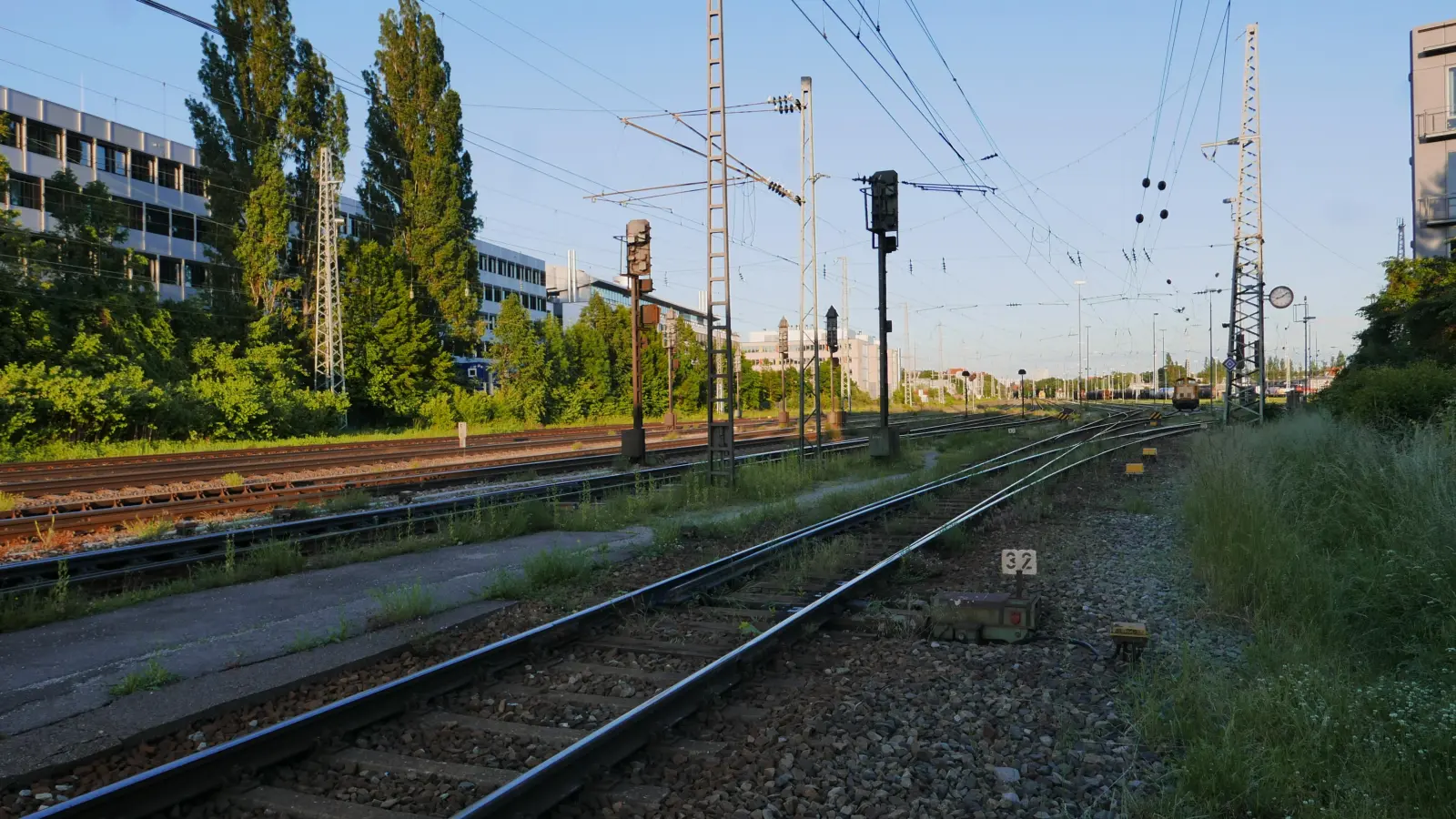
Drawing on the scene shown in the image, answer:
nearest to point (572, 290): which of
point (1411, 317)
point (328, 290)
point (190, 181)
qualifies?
point (190, 181)

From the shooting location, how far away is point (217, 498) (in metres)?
15.6

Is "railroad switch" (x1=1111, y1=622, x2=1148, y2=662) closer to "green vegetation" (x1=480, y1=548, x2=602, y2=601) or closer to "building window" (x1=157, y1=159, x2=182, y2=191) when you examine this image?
"green vegetation" (x1=480, y1=548, x2=602, y2=601)

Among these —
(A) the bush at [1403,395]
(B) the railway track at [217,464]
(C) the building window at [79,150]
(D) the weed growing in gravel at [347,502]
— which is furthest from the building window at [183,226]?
(A) the bush at [1403,395]

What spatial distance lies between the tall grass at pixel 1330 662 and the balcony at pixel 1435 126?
3731 centimetres

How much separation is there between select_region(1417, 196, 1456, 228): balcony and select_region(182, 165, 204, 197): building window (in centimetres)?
6803

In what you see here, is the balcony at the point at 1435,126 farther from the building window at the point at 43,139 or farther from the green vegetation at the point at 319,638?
the building window at the point at 43,139

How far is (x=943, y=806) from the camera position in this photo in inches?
166

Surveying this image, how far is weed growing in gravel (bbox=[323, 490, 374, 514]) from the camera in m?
14.2

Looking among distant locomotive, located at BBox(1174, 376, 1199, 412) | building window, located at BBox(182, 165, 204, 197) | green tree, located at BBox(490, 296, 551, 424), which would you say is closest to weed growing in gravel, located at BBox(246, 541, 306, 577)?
green tree, located at BBox(490, 296, 551, 424)

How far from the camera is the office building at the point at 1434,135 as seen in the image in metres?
38.4

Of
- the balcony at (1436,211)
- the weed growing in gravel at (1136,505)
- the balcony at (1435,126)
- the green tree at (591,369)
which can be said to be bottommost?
the weed growing in gravel at (1136,505)

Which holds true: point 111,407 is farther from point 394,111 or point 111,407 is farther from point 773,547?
point 394,111

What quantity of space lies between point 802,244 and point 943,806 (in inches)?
1277

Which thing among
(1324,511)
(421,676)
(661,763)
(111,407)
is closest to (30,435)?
(111,407)
